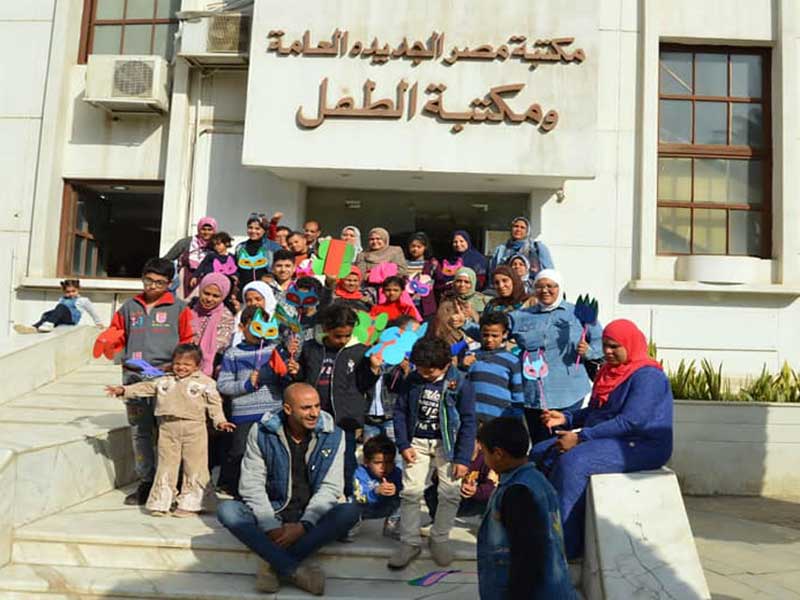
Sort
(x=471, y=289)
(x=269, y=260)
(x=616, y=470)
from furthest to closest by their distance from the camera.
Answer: (x=269, y=260)
(x=471, y=289)
(x=616, y=470)

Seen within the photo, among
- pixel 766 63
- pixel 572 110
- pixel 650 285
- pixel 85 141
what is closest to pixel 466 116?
pixel 572 110

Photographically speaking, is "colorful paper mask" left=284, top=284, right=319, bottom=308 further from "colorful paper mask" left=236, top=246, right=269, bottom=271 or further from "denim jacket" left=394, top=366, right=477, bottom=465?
→ "denim jacket" left=394, top=366, right=477, bottom=465

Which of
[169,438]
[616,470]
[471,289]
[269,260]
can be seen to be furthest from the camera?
[269,260]

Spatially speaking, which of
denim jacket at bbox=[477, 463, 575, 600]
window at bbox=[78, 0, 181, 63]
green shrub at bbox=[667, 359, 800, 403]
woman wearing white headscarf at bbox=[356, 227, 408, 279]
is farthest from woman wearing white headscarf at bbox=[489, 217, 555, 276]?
window at bbox=[78, 0, 181, 63]

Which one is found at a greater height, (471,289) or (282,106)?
(282,106)

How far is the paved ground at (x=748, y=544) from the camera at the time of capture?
482cm

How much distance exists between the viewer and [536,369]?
5.07m

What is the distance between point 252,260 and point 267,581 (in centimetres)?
413

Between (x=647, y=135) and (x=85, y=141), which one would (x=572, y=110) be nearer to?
(x=647, y=135)

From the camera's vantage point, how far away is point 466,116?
9.43 metres

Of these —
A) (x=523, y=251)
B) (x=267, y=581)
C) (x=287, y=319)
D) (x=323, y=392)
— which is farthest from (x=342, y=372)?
(x=523, y=251)

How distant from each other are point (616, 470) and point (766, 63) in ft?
28.4

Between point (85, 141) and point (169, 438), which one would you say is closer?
point (169, 438)

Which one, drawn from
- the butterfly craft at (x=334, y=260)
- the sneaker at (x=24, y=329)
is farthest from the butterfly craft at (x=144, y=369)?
the sneaker at (x=24, y=329)
